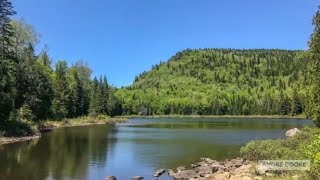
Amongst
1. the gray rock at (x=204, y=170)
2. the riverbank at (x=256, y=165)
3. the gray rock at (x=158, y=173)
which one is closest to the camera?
the riverbank at (x=256, y=165)

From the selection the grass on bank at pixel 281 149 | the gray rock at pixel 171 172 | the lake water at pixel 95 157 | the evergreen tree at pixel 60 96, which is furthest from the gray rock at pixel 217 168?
the evergreen tree at pixel 60 96

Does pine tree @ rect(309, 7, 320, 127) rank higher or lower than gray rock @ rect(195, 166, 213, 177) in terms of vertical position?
higher

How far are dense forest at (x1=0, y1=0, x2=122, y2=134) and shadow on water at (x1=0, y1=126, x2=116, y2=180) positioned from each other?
395 inches

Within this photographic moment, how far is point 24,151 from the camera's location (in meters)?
48.9

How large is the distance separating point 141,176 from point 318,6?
28279 mm

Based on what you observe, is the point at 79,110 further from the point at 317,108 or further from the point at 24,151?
the point at 317,108

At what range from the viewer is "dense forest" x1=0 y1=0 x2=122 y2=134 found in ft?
215

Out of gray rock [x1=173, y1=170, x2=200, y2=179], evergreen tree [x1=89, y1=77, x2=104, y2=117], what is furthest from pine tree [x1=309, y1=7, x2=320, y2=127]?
evergreen tree [x1=89, y1=77, x2=104, y2=117]

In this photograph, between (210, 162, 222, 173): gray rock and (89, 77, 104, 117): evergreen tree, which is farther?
(89, 77, 104, 117): evergreen tree

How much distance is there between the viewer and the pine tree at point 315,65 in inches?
1761

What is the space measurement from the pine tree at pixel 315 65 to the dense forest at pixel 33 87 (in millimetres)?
41046

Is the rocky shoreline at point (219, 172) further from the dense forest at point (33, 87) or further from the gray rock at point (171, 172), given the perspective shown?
the dense forest at point (33, 87)

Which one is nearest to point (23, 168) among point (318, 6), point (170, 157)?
point (170, 157)

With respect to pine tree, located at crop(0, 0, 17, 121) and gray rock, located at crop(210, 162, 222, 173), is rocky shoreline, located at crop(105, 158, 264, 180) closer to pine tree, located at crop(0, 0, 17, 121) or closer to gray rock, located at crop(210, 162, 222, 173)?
gray rock, located at crop(210, 162, 222, 173)
